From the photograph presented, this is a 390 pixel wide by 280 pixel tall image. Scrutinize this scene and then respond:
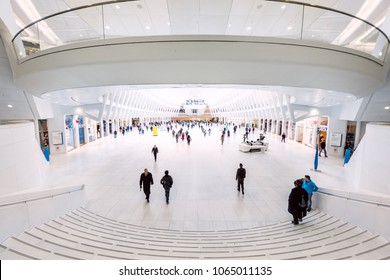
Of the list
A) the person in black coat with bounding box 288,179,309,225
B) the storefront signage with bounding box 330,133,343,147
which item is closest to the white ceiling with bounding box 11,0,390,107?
the person in black coat with bounding box 288,179,309,225

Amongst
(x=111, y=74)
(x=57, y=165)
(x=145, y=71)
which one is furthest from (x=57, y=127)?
(x=145, y=71)

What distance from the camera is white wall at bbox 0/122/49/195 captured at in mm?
6348

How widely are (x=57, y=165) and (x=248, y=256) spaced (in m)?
14.6

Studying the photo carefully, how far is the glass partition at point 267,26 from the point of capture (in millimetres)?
5785

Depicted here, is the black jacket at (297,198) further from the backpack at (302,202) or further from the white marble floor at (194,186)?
the white marble floor at (194,186)

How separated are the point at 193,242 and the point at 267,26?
25.0 feet

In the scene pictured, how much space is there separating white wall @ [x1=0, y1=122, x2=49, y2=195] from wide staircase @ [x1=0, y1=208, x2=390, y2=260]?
2788 mm

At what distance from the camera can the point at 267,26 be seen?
703 centimetres

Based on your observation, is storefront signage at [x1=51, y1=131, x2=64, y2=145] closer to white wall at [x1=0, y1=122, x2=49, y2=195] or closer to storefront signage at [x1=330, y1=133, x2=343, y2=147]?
white wall at [x1=0, y1=122, x2=49, y2=195]

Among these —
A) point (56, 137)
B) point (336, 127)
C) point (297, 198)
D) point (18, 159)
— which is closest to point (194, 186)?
point (297, 198)

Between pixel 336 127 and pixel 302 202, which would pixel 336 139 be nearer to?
pixel 336 127

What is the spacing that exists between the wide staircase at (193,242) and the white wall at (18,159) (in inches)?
110

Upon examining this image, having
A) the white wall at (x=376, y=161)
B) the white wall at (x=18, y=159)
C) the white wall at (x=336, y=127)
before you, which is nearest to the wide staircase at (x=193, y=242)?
the white wall at (x=376, y=161)
